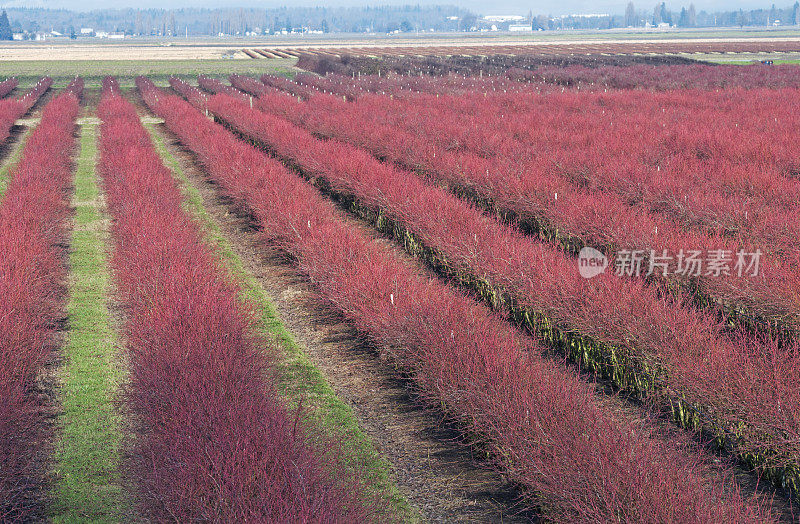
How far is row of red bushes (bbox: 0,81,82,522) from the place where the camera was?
235 inches

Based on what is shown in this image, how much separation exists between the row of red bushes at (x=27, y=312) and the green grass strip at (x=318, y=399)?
2.19 m

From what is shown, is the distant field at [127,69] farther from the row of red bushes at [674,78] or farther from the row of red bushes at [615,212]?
the row of red bushes at [615,212]

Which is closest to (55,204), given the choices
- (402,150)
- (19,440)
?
(402,150)

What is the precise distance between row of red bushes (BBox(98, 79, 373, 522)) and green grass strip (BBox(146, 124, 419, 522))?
268mm

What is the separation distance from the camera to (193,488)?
491cm

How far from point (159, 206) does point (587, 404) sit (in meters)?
9.25

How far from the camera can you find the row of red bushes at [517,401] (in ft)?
16.1

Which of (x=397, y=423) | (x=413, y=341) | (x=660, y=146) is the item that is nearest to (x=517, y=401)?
(x=397, y=423)

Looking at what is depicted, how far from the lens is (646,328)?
293 inches

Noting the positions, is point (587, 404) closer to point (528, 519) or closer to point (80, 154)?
point (528, 519)

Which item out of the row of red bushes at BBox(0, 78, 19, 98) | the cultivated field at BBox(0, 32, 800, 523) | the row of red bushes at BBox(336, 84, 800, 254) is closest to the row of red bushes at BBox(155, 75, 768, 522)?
the cultivated field at BBox(0, 32, 800, 523)

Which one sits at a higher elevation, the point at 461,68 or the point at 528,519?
the point at 461,68

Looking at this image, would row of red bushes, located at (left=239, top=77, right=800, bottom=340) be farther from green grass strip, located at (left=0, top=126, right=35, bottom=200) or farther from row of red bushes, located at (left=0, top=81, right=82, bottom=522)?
green grass strip, located at (left=0, top=126, right=35, bottom=200)

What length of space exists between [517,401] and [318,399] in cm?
231
